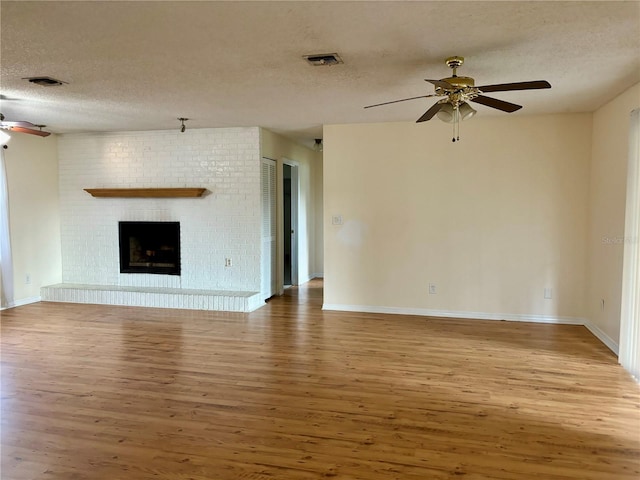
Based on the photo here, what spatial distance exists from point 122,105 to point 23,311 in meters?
3.40

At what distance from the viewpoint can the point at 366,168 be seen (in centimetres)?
597

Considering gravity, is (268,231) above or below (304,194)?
below

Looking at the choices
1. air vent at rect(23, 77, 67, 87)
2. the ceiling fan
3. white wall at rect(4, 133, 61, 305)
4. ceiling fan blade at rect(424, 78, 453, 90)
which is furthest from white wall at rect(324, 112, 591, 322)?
white wall at rect(4, 133, 61, 305)

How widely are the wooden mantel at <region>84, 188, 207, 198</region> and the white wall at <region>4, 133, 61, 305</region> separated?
2.33 ft

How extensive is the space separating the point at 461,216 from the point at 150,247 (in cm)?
458

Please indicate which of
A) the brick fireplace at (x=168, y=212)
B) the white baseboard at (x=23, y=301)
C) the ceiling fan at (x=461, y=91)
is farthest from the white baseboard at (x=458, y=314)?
the white baseboard at (x=23, y=301)

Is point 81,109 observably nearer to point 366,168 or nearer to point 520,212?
point 366,168

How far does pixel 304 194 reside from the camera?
8391 mm

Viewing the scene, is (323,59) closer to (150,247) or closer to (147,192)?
(147,192)

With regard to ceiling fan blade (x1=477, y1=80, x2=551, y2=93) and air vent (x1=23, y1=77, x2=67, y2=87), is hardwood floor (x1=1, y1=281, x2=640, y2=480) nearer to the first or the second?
ceiling fan blade (x1=477, y1=80, x2=551, y2=93)

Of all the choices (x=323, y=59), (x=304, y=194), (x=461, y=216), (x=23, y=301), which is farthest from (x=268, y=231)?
(x=323, y=59)

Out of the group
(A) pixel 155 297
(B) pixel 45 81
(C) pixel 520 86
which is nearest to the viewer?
(C) pixel 520 86

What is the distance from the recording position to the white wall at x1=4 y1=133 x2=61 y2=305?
21.2 feet

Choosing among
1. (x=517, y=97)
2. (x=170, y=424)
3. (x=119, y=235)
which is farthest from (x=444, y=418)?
(x=119, y=235)
